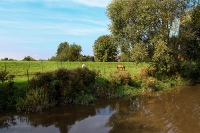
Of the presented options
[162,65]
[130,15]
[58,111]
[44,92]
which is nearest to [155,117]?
[58,111]

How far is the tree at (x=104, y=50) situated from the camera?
189 ft

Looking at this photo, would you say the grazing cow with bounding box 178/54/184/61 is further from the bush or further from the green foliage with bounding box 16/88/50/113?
the bush

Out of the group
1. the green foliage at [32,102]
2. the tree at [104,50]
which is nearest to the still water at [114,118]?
the green foliage at [32,102]

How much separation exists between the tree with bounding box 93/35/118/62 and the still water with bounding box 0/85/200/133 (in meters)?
42.9

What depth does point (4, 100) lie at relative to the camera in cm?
1249

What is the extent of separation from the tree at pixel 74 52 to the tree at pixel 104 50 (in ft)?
18.3

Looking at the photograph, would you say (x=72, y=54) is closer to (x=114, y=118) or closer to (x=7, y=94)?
(x=7, y=94)

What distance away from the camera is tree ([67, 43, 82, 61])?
54.1m

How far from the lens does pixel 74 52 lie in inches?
2238

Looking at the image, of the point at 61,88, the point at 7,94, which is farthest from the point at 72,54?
the point at 7,94

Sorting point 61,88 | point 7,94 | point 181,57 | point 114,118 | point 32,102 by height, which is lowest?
point 114,118

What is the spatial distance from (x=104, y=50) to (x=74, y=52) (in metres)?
9.21

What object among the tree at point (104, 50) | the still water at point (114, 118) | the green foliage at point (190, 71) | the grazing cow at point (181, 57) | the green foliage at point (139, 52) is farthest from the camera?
Answer: the tree at point (104, 50)

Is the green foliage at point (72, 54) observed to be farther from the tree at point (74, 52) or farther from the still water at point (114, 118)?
the still water at point (114, 118)
